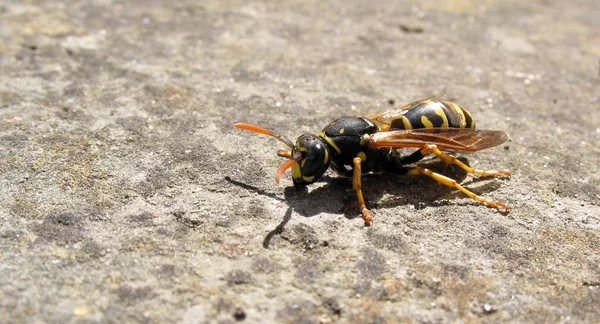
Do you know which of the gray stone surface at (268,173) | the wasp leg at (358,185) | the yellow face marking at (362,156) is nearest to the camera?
the gray stone surface at (268,173)

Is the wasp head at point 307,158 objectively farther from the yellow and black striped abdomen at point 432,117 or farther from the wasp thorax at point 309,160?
the yellow and black striped abdomen at point 432,117

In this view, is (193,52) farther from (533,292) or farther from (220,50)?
(533,292)

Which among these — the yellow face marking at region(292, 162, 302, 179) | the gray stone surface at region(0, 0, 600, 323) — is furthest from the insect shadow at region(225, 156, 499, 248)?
the yellow face marking at region(292, 162, 302, 179)

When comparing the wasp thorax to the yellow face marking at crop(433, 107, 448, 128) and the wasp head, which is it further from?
the yellow face marking at crop(433, 107, 448, 128)

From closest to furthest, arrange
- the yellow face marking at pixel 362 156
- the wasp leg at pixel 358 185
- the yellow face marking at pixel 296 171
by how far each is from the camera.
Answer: the wasp leg at pixel 358 185, the yellow face marking at pixel 296 171, the yellow face marking at pixel 362 156

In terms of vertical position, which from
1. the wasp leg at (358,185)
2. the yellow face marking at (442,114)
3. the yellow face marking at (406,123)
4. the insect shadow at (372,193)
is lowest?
the insect shadow at (372,193)

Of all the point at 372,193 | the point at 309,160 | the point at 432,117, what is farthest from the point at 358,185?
the point at 432,117

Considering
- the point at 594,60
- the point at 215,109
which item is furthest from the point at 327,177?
the point at 594,60

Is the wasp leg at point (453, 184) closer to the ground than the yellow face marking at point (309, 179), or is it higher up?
closer to the ground

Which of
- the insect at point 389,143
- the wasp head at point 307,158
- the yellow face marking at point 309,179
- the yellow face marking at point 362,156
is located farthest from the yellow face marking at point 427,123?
the yellow face marking at point 309,179
